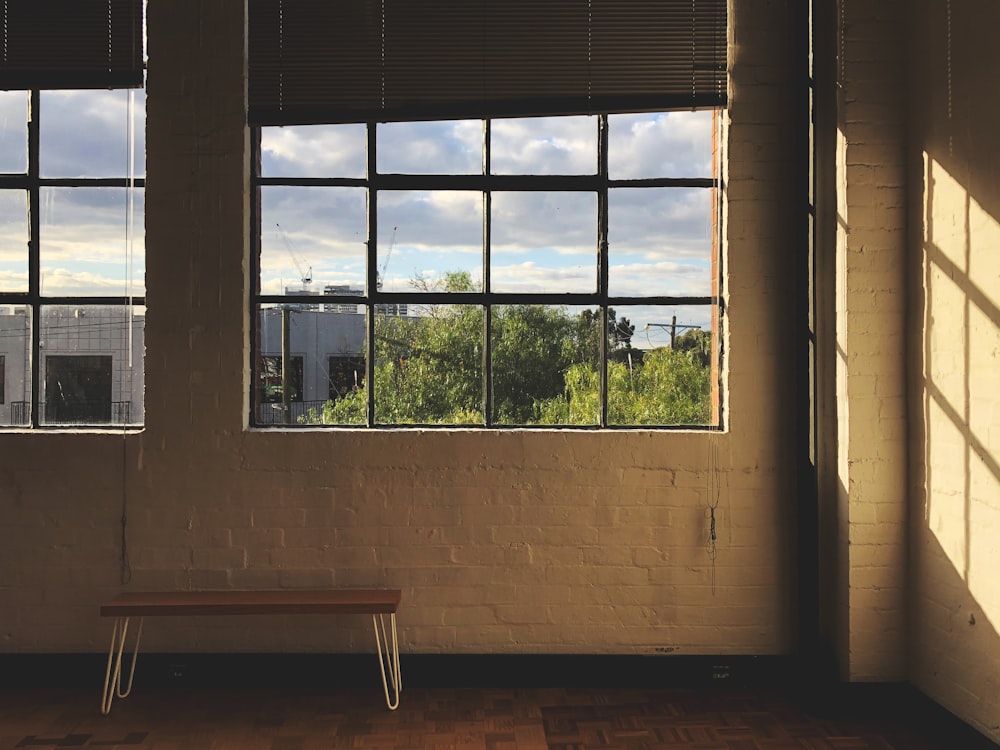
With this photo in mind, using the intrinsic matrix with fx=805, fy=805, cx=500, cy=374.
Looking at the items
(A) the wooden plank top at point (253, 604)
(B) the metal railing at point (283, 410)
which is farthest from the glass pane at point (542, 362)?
(A) the wooden plank top at point (253, 604)

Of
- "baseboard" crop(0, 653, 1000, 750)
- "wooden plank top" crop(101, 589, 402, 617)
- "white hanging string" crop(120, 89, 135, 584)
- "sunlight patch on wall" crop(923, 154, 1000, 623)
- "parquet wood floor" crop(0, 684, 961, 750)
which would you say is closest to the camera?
"sunlight patch on wall" crop(923, 154, 1000, 623)

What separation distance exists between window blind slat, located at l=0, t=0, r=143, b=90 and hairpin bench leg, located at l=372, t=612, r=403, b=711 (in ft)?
8.86

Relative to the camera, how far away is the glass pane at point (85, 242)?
12.3ft

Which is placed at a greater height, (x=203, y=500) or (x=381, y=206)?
(x=381, y=206)

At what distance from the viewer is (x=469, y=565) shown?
Answer: 3.64 meters

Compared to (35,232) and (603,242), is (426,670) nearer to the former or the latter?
(603,242)

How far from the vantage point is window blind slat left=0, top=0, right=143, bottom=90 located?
3697 mm

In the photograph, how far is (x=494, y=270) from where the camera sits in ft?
12.3

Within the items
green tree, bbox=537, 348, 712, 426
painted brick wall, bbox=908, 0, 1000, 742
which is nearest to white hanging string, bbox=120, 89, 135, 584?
green tree, bbox=537, 348, 712, 426

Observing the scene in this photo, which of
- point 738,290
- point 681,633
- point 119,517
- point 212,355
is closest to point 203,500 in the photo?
point 119,517

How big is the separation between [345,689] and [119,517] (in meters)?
1.28

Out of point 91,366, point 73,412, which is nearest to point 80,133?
point 91,366

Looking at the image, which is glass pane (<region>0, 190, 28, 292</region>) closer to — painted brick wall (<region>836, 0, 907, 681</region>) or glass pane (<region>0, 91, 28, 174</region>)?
→ glass pane (<region>0, 91, 28, 174</region>)

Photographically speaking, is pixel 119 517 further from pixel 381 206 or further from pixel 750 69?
pixel 750 69
